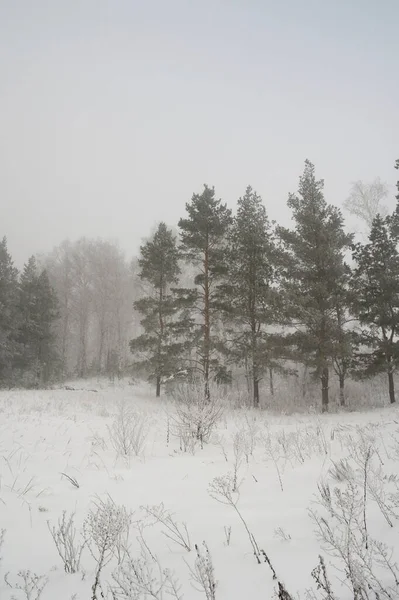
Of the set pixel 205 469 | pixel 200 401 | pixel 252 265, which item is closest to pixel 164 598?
pixel 205 469

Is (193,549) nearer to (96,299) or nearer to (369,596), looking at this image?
(369,596)

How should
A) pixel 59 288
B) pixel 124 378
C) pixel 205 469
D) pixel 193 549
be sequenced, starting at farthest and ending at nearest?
pixel 59 288 < pixel 124 378 < pixel 205 469 < pixel 193 549

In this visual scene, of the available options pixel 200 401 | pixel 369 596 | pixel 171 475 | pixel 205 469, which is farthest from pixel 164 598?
pixel 200 401

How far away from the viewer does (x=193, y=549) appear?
2473mm

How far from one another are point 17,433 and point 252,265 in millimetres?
12986

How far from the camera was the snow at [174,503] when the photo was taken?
207 centimetres

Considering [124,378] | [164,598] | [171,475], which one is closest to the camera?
[164,598]

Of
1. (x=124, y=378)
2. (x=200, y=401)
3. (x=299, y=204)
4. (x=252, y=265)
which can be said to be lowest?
(x=124, y=378)

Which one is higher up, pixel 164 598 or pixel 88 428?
pixel 164 598

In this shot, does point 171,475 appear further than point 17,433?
No

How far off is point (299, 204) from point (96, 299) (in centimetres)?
2345

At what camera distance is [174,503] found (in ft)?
11.2

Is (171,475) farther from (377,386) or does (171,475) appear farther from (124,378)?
(124,378)

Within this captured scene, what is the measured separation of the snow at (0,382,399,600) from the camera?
81.3 inches
